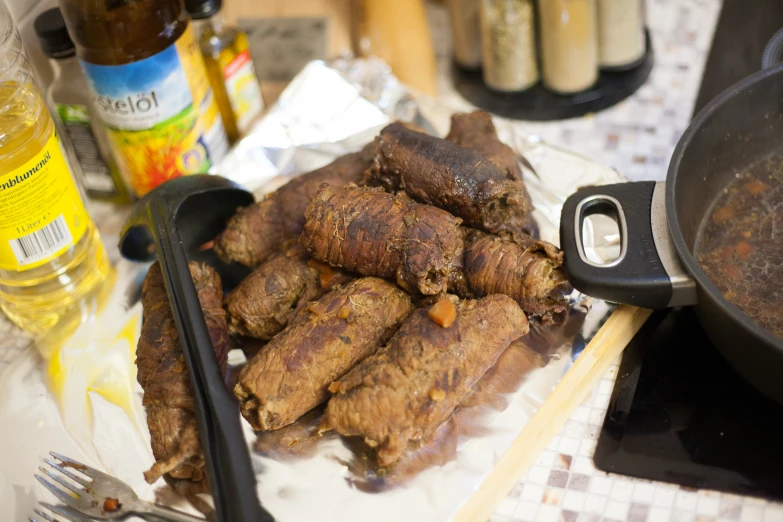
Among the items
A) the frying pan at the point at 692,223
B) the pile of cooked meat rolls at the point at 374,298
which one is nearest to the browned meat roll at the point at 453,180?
the pile of cooked meat rolls at the point at 374,298

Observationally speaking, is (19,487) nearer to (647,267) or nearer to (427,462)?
(427,462)

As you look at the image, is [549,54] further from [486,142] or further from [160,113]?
[160,113]

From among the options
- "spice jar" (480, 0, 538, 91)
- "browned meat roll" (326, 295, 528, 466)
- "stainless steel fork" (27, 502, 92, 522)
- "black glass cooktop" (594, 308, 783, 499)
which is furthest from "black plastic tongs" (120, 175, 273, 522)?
"spice jar" (480, 0, 538, 91)

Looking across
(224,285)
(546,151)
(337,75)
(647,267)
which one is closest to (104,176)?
(224,285)

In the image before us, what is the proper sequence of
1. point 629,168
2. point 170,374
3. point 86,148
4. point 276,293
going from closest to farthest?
point 170,374 < point 276,293 < point 86,148 < point 629,168

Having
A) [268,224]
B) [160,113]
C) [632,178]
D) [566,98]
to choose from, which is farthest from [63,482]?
[566,98]
